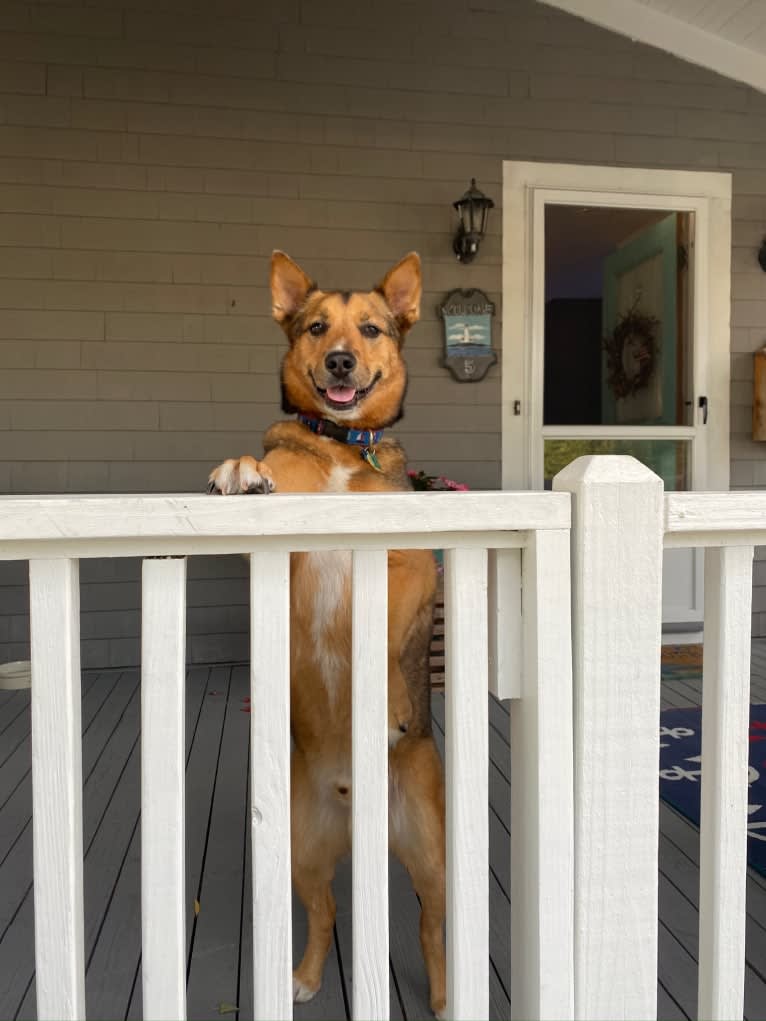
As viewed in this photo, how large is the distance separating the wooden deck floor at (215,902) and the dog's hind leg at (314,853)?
7cm

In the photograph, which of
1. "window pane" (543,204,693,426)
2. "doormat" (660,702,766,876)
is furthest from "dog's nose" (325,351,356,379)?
"window pane" (543,204,693,426)

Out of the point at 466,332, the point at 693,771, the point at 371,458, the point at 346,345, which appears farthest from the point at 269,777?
the point at 466,332

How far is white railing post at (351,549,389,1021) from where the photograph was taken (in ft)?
2.85

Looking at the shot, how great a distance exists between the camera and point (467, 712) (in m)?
0.88

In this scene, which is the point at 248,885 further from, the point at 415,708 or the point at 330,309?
the point at 330,309

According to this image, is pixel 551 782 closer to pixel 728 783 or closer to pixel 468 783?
pixel 468 783

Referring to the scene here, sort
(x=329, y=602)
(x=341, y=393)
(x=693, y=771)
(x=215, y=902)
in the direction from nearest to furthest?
(x=329, y=602) → (x=341, y=393) → (x=215, y=902) → (x=693, y=771)

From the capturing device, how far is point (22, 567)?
13.3 feet

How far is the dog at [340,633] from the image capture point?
136cm

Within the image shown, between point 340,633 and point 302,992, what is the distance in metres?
0.72

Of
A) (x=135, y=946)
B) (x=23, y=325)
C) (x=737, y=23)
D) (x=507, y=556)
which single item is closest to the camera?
(x=507, y=556)

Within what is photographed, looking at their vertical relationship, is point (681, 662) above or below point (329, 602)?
below

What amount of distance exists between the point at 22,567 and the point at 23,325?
122cm

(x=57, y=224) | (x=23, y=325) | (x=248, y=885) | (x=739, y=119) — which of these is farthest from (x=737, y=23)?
(x=248, y=885)
